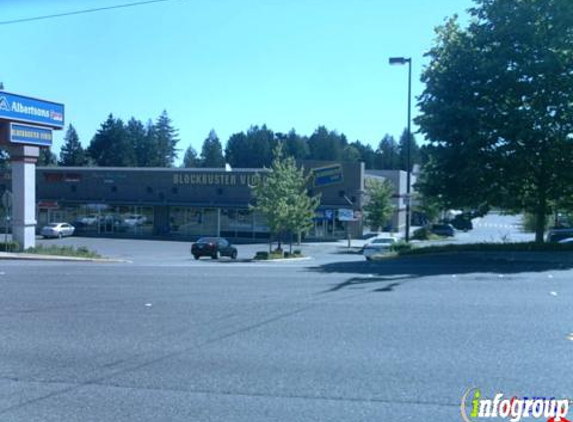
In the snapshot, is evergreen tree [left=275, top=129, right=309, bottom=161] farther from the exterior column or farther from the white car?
the exterior column

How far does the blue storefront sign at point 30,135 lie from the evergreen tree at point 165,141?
111874 millimetres

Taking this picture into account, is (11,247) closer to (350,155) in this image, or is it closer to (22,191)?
(22,191)

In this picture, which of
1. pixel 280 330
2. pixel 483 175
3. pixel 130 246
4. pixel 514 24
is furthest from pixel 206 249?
pixel 280 330

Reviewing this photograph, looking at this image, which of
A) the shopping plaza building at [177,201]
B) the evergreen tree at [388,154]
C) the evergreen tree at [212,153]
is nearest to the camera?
the shopping plaza building at [177,201]

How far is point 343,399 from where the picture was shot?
21.3ft

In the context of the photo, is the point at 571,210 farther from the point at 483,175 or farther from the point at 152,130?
the point at 152,130

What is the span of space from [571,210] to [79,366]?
69.1ft

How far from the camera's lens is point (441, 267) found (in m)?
19.0

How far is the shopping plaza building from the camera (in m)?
58.7

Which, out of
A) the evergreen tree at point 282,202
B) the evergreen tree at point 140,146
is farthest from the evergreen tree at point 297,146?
the evergreen tree at point 282,202

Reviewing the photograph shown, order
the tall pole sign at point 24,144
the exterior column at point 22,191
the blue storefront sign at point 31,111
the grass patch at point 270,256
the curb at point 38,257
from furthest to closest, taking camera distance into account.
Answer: the grass patch at point 270,256, the exterior column at point 22,191, the tall pole sign at point 24,144, the blue storefront sign at point 31,111, the curb at point 38,257

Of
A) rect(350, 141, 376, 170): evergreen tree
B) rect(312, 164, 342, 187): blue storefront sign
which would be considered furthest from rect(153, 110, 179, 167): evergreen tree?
rect(312, 164, 342, 187): blue storefront sign

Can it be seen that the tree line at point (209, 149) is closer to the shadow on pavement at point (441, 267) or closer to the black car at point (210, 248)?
the black car at point (210, 248)

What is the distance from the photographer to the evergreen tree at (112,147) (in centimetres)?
12875
